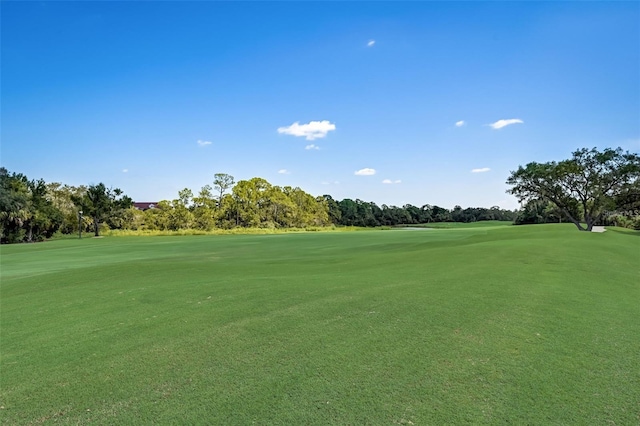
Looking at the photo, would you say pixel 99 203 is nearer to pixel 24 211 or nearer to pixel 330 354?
pixel 24 211

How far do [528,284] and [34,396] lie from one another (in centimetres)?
912

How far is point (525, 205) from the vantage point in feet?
107

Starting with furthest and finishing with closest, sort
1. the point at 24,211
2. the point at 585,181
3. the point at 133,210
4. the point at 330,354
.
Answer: the point at 133,210 → the point at 24,211 → the point at 585,181 → the point at 330,354

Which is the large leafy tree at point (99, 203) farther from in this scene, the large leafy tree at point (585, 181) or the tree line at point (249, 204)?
the large leafy tree at point (585, 181)

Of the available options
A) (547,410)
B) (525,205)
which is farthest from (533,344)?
(525,205)

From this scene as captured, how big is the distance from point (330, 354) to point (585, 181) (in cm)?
3267

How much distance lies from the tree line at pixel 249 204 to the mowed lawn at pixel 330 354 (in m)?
24.4

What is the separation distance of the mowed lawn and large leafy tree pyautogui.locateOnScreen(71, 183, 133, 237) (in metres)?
44.5

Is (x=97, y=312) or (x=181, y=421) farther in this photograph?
(x=97, y=312)

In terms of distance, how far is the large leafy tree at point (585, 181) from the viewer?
2850 centimetres

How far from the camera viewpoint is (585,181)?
29438 mm

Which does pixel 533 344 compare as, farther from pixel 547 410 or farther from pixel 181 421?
pixel 181 421

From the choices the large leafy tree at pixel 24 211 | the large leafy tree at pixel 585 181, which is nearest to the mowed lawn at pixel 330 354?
the large leafy tree at pixel 585 181

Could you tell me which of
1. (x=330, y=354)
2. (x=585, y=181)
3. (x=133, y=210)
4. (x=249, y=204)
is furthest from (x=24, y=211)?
(x=585, y=181)
